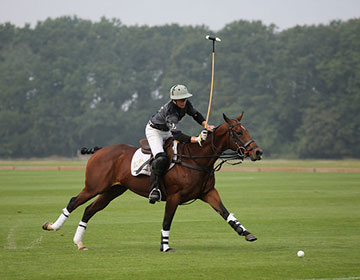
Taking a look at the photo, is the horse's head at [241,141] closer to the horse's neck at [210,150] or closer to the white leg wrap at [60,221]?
the horse's neck at [210,150]

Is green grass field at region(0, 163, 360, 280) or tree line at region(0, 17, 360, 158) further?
tree line at region(0, 17, 360, 158)

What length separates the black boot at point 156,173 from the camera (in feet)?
39.8

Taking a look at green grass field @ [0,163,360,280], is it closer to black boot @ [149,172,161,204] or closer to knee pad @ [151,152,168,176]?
black boot @ [149,172,161,204]

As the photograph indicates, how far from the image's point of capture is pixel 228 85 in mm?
95625

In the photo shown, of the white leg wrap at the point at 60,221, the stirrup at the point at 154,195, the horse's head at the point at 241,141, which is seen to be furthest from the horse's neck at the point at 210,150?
the white leg wrap at the point at 60,221

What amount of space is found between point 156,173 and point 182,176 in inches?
16.6

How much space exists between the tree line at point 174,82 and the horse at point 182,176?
72.9 meters

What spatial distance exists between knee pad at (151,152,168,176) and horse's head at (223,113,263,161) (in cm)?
110

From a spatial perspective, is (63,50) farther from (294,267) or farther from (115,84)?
(294,267)

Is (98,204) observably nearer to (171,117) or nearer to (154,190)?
(154,190)

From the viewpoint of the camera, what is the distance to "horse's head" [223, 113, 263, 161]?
38.9 feet

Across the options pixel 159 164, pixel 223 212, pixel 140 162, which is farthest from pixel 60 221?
pixel 223 212

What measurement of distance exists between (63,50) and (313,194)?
3215 inches

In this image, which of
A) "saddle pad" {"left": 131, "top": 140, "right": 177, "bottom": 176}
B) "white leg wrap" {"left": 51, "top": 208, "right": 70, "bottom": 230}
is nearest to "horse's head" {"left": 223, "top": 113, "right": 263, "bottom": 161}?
"saddle pad" {"left": 131, "top": 140, "right": 177, "bottom": 176}
